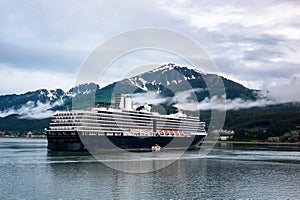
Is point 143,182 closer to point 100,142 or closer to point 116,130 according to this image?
point 100,142

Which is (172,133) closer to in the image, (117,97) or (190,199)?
(117,97)

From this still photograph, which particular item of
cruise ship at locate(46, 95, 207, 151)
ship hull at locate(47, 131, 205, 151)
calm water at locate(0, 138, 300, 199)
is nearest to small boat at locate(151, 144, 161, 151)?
cruise ship at locate(46, 95, 207, 151)

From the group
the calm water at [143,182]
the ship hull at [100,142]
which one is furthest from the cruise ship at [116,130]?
the calm water at [143,182]

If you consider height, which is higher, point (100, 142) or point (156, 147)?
point (100, 142)

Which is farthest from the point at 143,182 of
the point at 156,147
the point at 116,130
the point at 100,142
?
the point at 156,147

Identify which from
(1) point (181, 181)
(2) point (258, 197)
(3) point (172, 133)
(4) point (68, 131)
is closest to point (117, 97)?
(3) point (172, 133)

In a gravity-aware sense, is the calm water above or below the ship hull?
A: below

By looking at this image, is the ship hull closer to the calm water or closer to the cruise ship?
the cruise ship

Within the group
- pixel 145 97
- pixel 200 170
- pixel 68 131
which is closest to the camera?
pixel 200 170
